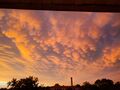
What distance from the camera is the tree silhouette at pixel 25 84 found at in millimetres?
32938

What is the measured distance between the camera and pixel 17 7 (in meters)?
5.01

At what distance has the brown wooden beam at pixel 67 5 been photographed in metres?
4.69

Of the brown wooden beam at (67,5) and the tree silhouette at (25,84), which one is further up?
the tree silhouette at (25,84)

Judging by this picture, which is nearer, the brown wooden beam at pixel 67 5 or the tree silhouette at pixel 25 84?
the brown wooden beam at pixel 67 5

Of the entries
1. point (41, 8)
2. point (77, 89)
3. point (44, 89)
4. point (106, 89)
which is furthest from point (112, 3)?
point (106, 89)

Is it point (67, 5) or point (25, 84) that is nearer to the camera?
point (67, 5)

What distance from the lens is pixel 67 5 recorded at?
4.82 metres

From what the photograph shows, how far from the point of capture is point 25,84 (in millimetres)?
33188

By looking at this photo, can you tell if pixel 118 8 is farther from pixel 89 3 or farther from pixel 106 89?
pixel 106 89

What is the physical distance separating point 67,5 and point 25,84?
29.3 meters

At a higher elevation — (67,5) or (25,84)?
(25,84)

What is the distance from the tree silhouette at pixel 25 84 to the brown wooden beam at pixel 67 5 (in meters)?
28.6

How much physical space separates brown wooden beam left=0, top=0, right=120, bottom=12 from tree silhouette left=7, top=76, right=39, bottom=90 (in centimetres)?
2861

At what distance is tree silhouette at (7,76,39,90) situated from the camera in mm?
32938
